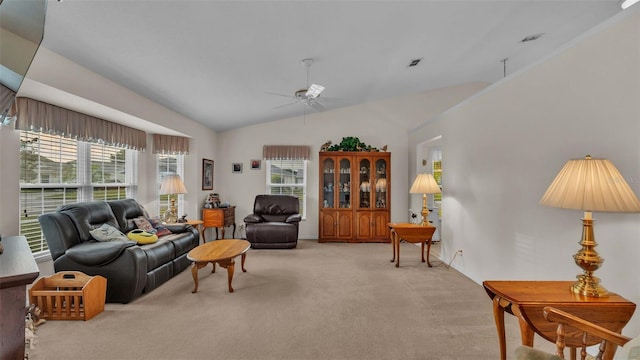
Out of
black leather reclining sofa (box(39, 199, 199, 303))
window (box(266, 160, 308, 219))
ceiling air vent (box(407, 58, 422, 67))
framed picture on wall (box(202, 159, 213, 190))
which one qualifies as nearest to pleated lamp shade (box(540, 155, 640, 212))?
ceiling air vent (box(407, 58, 422, 67))

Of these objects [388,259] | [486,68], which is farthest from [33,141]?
[486,68]

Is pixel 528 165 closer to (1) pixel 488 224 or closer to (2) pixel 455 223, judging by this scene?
(1) pixel 488 224

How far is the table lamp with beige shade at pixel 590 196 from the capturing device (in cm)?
140

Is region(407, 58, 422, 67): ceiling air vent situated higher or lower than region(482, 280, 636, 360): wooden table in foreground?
higher

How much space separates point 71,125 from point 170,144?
5.73ft

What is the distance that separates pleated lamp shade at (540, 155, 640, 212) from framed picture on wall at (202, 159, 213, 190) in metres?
5.39

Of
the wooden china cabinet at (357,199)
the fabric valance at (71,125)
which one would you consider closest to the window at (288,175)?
the wooden china cabinet at (357,199)

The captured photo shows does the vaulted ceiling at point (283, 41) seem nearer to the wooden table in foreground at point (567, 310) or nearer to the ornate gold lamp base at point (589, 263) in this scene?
the ornate gold lamp base at point (589, 263)

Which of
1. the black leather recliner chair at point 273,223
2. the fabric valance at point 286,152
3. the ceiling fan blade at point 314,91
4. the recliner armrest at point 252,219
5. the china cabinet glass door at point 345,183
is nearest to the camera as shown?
the ceiling fan blade at point 314,91

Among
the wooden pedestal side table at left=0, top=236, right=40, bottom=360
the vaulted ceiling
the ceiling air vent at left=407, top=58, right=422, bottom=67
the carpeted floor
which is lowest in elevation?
the carpeted floor

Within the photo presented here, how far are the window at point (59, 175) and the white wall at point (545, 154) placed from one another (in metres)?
4.94

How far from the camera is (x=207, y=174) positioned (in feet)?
A: 18.7

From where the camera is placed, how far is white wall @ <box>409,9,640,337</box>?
1.74 m

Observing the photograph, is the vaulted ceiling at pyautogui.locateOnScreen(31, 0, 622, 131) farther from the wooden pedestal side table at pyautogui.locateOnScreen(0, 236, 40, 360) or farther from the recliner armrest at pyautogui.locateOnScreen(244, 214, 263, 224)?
the recliner armrest at pyautogui.locateOnScreen(244, 214, 263, 224)
